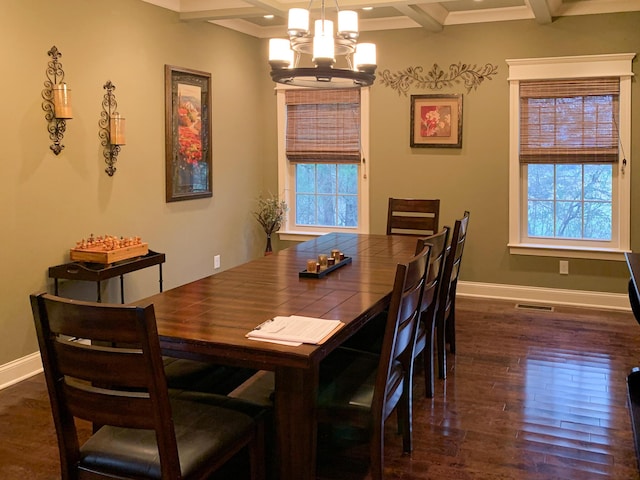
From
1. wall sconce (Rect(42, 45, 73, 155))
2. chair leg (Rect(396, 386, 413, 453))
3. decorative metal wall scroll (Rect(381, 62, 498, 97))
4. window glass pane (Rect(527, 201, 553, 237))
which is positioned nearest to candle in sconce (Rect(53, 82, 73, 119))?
wall sconce (Rect(42, 45, 73, 155))

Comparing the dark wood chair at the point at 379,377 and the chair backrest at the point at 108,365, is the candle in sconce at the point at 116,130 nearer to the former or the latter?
the dark wood chair at the point at 379,377

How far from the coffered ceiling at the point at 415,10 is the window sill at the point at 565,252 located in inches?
75.0

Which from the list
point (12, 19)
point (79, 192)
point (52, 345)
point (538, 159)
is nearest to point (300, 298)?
point (52, 345)

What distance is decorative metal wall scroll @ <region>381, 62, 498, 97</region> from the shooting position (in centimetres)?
564

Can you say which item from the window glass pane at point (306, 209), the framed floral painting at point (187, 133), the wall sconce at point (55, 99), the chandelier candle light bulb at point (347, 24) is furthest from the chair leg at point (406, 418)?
the window glass pane at point (306, 209)

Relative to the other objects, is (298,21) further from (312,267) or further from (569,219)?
(569,219)

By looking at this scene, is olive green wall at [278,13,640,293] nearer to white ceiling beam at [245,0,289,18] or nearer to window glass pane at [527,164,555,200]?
window glass pane at [527,164,555,200]

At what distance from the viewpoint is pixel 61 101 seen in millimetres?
3975

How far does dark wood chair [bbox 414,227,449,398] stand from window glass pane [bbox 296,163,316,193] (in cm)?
334

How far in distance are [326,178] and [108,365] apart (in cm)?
484

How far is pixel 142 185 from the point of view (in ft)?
16.1

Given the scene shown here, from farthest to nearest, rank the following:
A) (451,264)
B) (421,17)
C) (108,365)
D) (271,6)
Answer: (421,17), (271,6), (451,264), (108,365)

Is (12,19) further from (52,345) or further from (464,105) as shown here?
(464,105)

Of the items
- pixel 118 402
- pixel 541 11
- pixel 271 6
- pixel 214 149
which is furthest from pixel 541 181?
pixel 118 402
